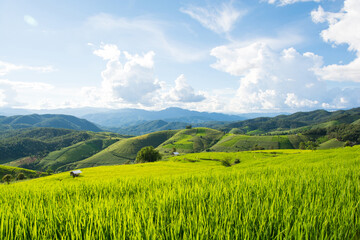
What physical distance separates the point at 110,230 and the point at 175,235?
817 mm

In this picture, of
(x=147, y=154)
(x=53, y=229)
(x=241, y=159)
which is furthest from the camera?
(x=147, y=154)

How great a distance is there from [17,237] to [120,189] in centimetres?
327

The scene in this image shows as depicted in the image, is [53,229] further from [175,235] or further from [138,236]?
[175,235]

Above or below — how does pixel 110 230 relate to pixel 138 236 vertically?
below

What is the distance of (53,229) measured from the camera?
7.27 ft

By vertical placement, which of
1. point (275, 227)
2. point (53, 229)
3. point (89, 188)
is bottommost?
point (89, 188)

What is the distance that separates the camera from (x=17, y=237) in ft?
6.70

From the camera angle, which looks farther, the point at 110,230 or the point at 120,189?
the point at 120,189

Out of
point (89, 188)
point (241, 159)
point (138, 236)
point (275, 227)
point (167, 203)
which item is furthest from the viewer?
point (241, 159)

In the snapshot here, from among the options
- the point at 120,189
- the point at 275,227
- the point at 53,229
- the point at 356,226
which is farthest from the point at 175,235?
the point at 120,189

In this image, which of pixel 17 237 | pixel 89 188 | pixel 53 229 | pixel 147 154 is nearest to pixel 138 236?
pixel 53 229

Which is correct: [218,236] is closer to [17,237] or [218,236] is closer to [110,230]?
[110,230]

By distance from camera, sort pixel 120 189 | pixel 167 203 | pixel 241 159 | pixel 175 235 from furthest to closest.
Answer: pixel 241 159
pixel 120 189
pixel 167 203
pixel 175 235

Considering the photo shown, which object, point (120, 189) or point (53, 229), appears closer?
point (53, 229)
